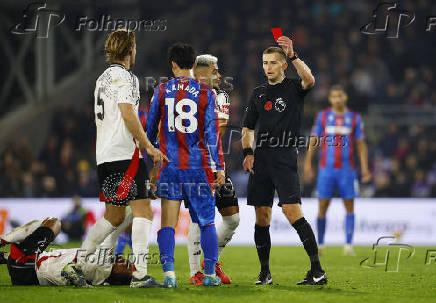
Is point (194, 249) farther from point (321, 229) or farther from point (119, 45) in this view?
point (321, 229)

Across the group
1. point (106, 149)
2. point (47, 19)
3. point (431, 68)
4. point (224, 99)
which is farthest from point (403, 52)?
point (106, 149)

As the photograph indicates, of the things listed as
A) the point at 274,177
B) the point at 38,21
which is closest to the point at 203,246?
the point at 274,177

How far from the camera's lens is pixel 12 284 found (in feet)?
24.1

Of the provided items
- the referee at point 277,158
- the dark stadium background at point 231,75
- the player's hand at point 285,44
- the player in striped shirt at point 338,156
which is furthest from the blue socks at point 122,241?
the dark stadium background at point 231,75

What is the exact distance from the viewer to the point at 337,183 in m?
12.5

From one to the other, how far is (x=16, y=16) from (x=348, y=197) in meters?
11.8

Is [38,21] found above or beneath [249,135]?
above

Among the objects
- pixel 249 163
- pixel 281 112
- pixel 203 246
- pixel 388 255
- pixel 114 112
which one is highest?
pixel 281 112

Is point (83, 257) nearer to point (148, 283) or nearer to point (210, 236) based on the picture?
point (148, 283)

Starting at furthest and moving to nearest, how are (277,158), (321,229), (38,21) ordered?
(38,21) < (321,229) < (277,158)

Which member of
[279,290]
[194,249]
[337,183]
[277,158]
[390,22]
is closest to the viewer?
[279,290]

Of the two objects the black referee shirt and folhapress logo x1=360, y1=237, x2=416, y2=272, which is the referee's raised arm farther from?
folhapress logo x1=360, y1=237, x2=416, y2=272

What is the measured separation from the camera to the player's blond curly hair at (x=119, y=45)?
6.83 metres

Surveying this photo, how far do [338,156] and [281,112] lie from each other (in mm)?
5166
